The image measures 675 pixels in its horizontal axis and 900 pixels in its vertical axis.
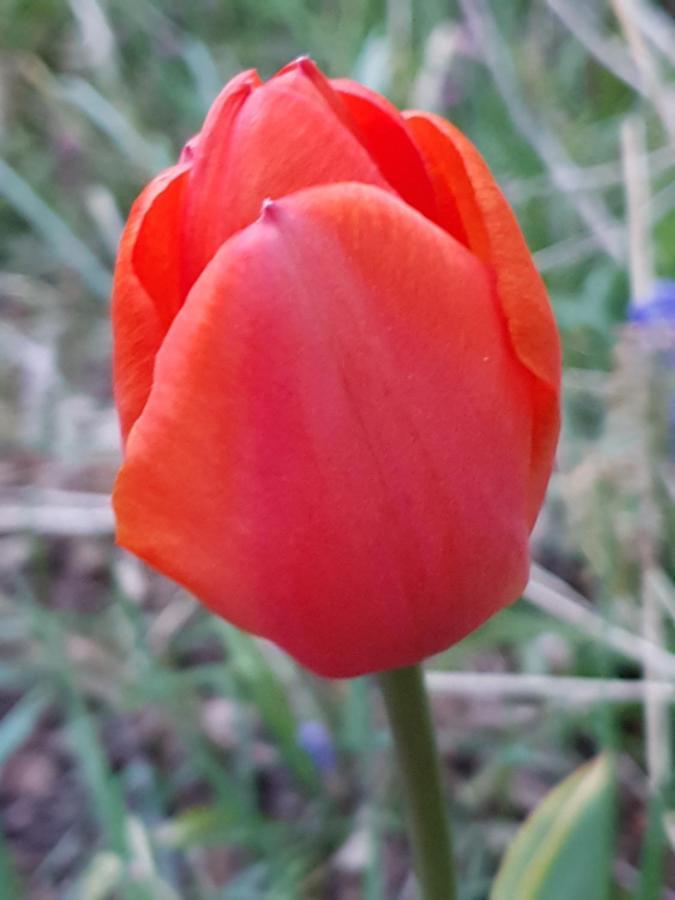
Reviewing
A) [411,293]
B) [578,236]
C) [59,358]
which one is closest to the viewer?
[411,293]

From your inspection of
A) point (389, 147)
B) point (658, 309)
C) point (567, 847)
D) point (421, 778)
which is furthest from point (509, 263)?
point (658, 309)

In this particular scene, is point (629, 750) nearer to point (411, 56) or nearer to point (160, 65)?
point (411, 56)

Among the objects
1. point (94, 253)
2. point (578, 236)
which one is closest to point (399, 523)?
point (578, 236)

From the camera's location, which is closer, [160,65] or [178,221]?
[178,221]

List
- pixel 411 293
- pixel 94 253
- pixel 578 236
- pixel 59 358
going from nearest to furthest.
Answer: pixel 411 293 < pixel 578 236 < pixel 59 358 < pixel 94 253

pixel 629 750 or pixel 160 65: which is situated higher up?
pixel 160 65

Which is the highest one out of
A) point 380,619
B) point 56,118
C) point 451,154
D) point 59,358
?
point 451,154
